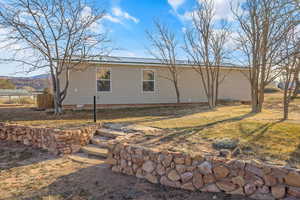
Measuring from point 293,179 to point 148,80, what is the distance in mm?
9710

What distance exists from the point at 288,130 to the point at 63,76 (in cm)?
932

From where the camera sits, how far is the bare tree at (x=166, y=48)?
12.1 m

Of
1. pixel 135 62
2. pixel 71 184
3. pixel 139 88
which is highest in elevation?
pixel 135 62

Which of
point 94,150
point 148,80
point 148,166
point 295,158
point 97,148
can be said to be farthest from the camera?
point 148,80

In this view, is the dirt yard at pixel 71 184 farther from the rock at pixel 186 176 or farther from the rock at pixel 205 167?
the rock at pixel 205 167

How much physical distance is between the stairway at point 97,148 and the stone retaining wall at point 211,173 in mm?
789

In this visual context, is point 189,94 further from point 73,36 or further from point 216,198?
point 216,198

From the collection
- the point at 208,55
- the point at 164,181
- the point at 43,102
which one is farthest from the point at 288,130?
the point at 43,102

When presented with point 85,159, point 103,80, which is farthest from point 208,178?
point 103,80

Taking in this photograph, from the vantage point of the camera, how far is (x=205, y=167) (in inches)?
117

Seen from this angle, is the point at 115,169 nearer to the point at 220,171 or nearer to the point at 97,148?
the point at 97,148

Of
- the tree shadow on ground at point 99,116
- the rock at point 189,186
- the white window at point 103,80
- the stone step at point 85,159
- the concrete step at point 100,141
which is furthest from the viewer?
the white window at point 103,80

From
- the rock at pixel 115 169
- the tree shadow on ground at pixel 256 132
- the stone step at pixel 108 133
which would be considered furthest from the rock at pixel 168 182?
the stone step at pixel 108 133

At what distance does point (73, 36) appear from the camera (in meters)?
8.92
